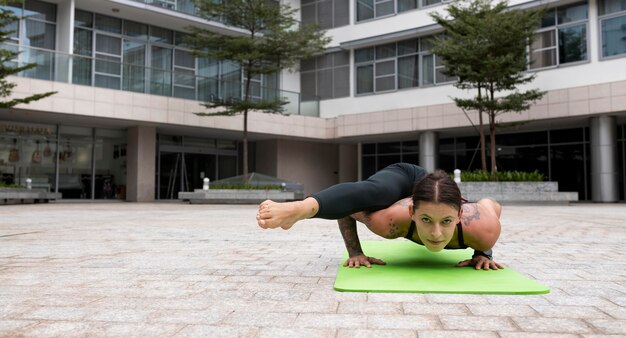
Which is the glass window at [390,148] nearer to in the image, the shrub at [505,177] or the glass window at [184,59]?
the shrub at [505,177]

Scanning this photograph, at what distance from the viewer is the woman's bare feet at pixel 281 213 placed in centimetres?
308

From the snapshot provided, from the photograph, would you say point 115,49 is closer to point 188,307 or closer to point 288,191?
point 288,191

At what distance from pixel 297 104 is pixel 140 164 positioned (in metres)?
9.14

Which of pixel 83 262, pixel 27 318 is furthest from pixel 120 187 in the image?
pixel 27 318

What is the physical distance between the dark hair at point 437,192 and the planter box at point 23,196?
63.9 ft

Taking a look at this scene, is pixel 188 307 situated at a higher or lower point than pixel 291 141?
lower

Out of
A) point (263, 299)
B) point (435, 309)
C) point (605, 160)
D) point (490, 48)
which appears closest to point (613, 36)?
point (605, 160)

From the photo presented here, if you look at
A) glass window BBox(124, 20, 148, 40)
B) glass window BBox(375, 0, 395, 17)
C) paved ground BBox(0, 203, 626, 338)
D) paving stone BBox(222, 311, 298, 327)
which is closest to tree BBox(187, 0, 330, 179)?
glass window BBox(124, 20, 148, 40)

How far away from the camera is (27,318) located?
8.03 ft

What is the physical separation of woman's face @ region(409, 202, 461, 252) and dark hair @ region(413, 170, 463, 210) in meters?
0.03

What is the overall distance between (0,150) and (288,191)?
40.6ft

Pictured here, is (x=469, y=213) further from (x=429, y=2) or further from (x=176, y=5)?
(x=429, y=2)

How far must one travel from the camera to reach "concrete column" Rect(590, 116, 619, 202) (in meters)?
20.8

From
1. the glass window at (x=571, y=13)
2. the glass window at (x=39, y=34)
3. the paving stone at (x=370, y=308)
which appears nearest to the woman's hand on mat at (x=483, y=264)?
the paving stone at (x=370, y=308)
